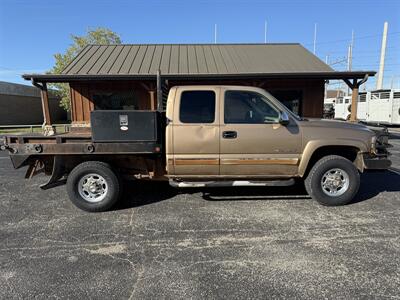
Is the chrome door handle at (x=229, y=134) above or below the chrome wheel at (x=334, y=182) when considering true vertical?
above

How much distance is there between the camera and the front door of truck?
4.73 metres

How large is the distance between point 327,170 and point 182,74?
25.3 ft

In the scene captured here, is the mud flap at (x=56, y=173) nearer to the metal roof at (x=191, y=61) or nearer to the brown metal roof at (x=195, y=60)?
the metal roof at (x=191, y=61)

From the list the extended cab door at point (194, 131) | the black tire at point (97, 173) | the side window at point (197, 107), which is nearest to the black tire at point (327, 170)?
the extended cab door at point (194, 131)

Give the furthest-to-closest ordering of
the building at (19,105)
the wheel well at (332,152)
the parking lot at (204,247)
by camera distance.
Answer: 1. the building at (19,105)
2. the wheel well at (332,152)
3. the parking lot at (204,247)

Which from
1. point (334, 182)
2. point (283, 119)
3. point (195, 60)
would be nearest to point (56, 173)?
point (283, 119)

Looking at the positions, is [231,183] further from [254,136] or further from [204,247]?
[204,247]

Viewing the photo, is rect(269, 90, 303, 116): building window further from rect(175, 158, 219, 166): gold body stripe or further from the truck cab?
rect(175, 158, 219, 166): gold body stripe

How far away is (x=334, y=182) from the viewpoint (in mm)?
4887

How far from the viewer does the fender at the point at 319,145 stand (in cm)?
477

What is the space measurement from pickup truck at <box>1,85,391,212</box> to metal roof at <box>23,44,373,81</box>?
22.6 ft

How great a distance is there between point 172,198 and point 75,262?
2.36 m

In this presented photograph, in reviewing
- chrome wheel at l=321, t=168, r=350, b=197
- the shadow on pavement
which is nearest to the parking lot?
the shadow on pavement

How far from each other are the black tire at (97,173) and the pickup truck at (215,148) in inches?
0.6
